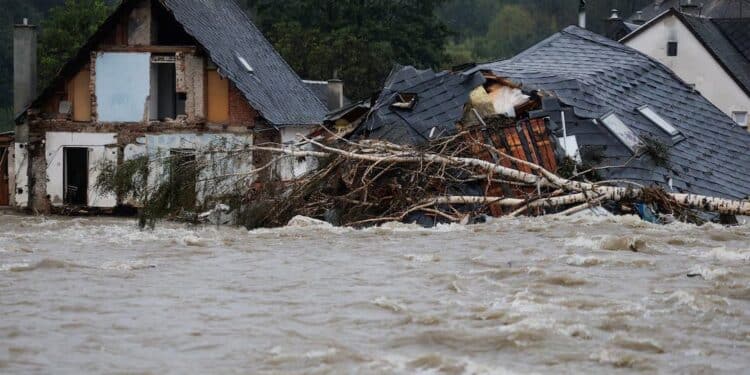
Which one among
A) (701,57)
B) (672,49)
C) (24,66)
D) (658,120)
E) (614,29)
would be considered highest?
(614,29)

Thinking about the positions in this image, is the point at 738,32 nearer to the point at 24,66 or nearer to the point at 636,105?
the point at 636,105

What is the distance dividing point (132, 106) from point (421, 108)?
1027 cm

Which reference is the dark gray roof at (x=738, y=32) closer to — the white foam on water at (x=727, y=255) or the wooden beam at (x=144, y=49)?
the wooden beam at (x=144, y=49)

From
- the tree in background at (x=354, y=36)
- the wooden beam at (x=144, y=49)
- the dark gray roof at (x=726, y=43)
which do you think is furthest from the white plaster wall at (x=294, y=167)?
the tree in background at (x=354, y=36)

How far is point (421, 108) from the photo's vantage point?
19797 millimetres

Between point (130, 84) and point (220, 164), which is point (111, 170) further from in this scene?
point (130, 84)

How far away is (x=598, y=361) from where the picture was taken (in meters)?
8.48

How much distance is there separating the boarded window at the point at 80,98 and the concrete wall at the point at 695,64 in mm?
20059

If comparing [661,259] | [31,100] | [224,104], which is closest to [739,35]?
[224,104]

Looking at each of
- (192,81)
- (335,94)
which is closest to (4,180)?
(192,81)

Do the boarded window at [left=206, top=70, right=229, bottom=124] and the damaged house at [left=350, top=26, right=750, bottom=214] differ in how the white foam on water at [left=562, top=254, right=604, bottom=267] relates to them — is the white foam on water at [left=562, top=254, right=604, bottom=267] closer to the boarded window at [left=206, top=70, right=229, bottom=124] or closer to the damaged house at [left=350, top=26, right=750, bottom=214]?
the damaged house at [left=350, top=26, right=750, bottom=214]

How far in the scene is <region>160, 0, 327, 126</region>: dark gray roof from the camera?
27.5 m

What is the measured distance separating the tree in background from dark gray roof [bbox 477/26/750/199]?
20.6 metres

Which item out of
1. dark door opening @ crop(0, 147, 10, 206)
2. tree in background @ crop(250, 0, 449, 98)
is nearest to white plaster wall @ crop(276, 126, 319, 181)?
dark door opening @ crop(0, 147, 10, 206)
